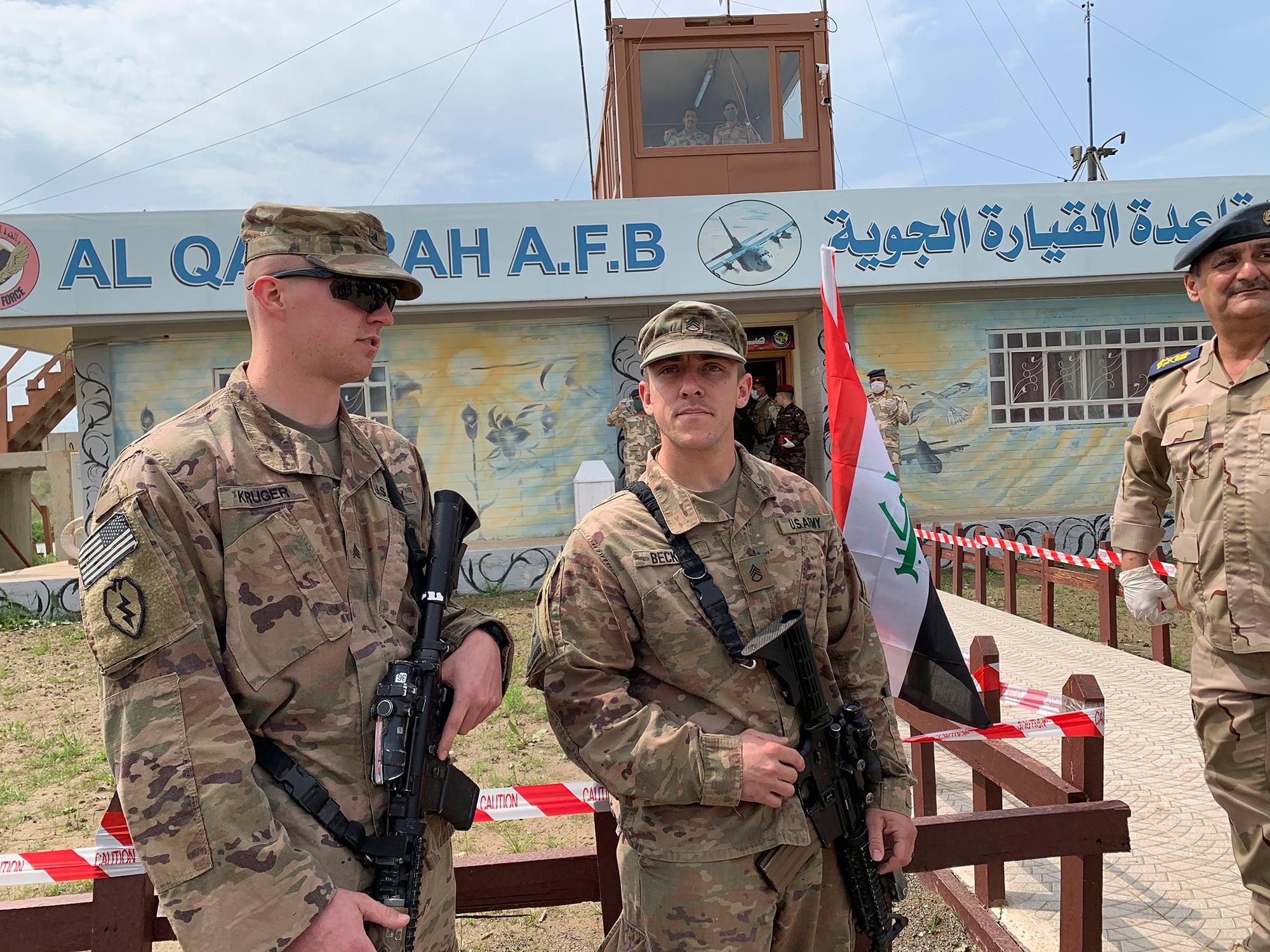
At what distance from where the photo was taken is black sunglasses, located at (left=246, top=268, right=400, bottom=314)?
1.68 m

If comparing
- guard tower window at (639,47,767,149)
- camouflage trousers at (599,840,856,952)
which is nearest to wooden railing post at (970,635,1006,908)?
camouflage trousers at (599,840,856,952)

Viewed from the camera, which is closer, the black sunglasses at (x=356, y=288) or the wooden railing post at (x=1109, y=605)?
the black sunglasses at (x=356, y=288)

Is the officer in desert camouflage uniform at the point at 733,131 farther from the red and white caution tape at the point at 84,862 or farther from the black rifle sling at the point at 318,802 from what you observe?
the black rifle sling at the point at 318,802

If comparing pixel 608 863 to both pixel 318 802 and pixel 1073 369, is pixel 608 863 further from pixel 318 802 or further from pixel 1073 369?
pixel 1073 369

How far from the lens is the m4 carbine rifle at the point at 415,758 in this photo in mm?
1567

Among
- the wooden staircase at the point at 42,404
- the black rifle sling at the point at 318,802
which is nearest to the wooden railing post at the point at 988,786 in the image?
the black rifle sling at the point at 318,802

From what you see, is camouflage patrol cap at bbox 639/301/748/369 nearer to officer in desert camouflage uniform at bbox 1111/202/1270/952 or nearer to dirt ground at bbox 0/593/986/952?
officer in desert camouflage uniform at bbox 1111/202/1270/952

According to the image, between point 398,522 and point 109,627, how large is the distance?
1.95 feet

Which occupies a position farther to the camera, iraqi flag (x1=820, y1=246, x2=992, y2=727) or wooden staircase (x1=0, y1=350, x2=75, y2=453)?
wooden staircase (x1=0, y1=350, x2=75, y2=453)

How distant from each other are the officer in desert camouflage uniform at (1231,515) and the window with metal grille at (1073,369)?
9.35m

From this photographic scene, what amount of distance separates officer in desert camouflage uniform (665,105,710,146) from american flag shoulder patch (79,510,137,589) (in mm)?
11815

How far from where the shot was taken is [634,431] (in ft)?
34.4

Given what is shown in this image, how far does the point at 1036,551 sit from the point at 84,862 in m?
7.53

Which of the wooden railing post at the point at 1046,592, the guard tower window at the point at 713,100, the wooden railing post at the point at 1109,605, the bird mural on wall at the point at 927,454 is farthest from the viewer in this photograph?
the guard tower window at the point at 713,100
